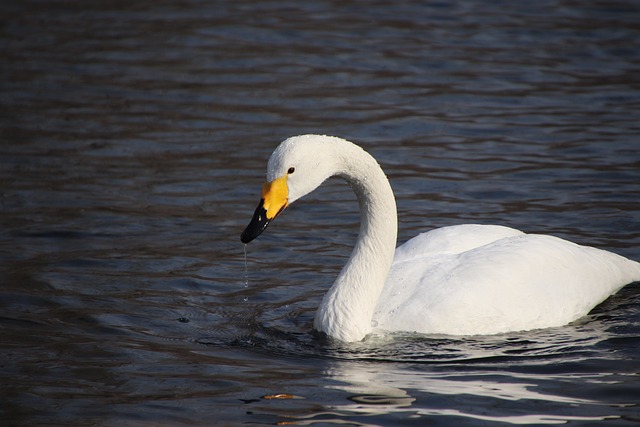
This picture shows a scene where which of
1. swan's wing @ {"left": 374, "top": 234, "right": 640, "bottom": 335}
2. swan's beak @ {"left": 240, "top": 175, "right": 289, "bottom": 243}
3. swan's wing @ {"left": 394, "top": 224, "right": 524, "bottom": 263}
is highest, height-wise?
swan's beak @ {"left": 240, "top": 175, "right": 289, "bottom": 243}

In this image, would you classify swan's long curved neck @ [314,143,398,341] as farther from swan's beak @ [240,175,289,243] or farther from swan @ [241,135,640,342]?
swan's beak @ [240,175,289,243]

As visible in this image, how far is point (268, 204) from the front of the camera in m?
7.41

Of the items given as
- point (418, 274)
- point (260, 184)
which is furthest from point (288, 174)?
point (260, 184)

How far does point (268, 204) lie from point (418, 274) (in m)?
1.32

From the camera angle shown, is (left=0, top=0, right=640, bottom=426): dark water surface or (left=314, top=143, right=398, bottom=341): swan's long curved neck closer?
(left=0, top=0, right=640, bottom=426): dark water surface

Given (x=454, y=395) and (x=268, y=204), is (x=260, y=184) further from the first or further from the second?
(x=454, y=395)

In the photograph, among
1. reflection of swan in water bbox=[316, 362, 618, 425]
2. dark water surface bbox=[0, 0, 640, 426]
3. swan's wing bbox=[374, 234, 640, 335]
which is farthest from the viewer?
swan's wing bbox=[374, 234, 640, 335]

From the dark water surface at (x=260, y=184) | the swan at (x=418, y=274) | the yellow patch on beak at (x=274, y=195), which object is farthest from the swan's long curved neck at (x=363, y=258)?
the yellow patch on beak at (x=274, y=195)

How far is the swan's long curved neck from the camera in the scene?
7.75 m

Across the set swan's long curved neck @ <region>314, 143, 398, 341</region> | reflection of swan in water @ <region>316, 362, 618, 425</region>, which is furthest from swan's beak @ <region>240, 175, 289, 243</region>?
reflection of swan in water @ <region>316, 362, 618, 425</region>

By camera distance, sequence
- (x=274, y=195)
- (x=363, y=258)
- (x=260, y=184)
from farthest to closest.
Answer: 1. (x=260, y=184)
2. (x=363, y=258)
3. (x=274, y=195)

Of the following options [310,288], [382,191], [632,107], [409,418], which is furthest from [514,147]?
[409,418]

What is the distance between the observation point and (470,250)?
8.36m

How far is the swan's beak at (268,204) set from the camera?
738cm
